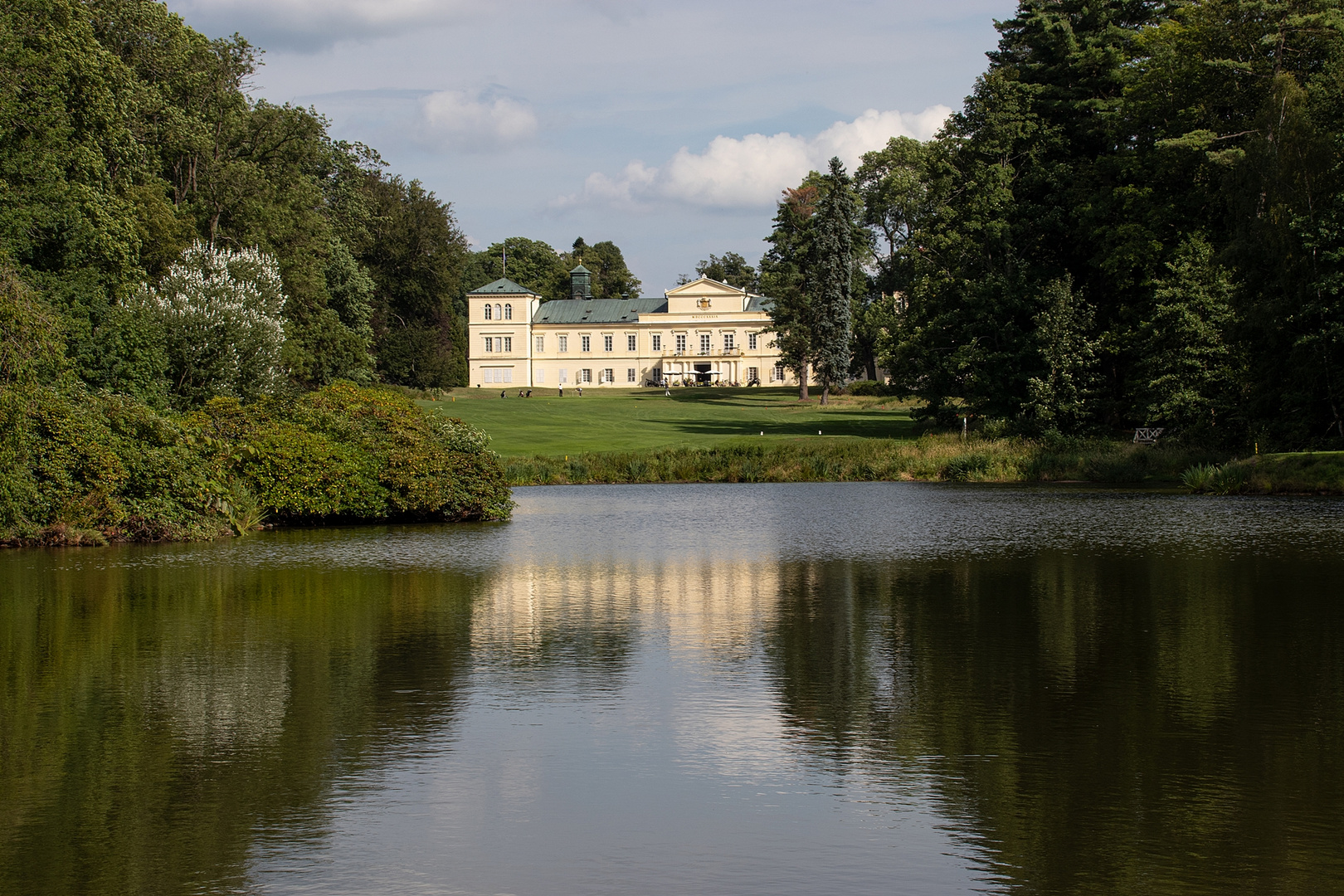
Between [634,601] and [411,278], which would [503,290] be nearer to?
[411,278]

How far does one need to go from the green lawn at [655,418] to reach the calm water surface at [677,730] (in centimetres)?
2964

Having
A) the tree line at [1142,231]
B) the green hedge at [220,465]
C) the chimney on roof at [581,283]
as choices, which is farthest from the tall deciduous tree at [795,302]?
the green hedge at [220,465]

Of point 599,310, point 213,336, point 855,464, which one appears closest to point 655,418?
point 855,464

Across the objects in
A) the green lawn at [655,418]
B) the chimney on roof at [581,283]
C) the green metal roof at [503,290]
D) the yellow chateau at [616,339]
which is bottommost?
the green lawn at [655,418]

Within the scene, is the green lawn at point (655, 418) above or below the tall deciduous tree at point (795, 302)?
below

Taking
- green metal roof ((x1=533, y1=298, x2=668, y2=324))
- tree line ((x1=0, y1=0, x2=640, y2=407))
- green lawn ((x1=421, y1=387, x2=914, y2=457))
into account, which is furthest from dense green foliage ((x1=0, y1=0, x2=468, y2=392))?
green metal roof ((x1=533, y1=298, x2=668, y2=324))

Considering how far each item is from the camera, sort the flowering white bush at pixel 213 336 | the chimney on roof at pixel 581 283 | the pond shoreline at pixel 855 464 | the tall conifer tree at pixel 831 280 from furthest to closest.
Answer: the chimney on roof at pixel 581 283 → the tall conifer tree at pixel 831 280 → the pond shoreline at pixel 855 464 → the flowering white bush at pixel 213 336

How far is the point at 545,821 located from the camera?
23.0 feet

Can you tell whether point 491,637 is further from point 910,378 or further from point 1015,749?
point 910,378

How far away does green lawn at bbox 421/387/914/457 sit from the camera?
Answer: 5297cm

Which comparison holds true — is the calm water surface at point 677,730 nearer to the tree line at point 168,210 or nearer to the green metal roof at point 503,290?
the tree line at point 168,210

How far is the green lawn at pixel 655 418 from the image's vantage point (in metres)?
53.0

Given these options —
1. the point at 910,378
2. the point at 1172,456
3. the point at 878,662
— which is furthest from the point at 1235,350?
the point at 878,662

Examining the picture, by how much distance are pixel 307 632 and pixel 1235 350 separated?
113 feet
